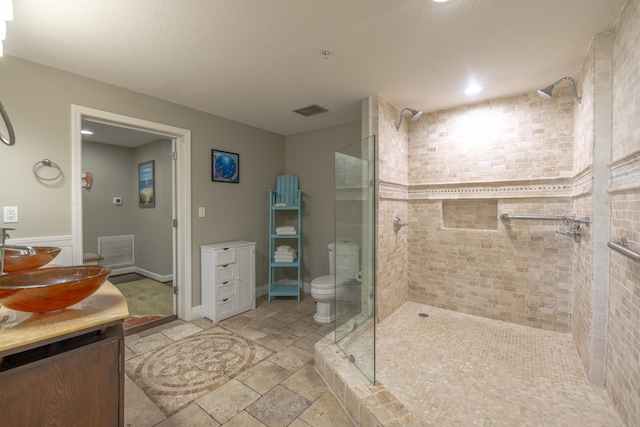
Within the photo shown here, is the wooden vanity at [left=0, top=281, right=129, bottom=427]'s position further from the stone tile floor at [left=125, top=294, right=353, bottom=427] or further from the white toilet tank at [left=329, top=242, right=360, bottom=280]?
the white toilet tank at [left=329, top=242, right=360, bottom=280]

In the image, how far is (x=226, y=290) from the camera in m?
3.03

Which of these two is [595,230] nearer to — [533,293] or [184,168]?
[533,293]

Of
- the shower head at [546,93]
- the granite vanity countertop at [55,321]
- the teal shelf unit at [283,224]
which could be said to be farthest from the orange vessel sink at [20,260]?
the shower head at [546,93]

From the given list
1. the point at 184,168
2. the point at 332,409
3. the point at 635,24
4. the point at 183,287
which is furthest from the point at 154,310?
the point at 635,24

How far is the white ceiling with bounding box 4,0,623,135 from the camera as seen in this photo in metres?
1.53

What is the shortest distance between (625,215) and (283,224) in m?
3.44

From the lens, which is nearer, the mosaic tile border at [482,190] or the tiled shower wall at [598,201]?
the tiled shower wall at [598,201]

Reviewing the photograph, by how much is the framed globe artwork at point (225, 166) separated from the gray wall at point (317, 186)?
36.0 inches

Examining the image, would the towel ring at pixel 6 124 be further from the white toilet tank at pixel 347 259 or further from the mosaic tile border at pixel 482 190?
the mosaic tile border at pixel 482 190

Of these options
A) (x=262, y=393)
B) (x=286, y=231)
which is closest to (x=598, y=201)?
(x=262, y=393)

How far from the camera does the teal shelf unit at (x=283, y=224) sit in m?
3.66

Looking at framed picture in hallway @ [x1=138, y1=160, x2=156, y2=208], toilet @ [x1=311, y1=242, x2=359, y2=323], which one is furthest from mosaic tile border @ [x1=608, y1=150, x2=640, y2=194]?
framed picture in hallway @ [x1=138, y1=160, x2=156, y2=208]

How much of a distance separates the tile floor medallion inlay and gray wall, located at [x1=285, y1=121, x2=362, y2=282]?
154 centimetres

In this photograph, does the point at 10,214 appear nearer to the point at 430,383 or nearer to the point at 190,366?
the point at 190,366
